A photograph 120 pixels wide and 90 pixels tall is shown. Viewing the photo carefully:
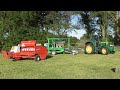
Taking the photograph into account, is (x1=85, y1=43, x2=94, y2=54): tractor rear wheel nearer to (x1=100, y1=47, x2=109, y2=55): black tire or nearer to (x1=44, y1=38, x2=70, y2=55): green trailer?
(x1=100, y1=47, x2=109, y2=55): black tire

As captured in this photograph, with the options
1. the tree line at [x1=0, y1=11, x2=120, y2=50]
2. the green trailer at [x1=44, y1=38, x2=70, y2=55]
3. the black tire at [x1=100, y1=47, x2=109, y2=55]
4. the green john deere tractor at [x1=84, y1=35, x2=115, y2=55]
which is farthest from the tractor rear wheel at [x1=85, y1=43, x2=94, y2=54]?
the tree line at [x1=0, y1=11, x2=120, y2=50]

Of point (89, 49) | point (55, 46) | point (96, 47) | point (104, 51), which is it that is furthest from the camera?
point (55, 46)

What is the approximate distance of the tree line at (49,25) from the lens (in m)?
25.4

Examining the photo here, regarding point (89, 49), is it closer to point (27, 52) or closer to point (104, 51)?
point (104, 51)

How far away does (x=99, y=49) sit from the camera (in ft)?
70.1

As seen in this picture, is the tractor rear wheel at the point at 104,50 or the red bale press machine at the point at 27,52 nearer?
the red bale press machine at the point at 27,52

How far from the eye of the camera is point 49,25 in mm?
31344

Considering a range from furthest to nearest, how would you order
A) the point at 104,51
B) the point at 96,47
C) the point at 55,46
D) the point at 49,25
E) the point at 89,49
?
1. the point at 49,25
2. the point at 55,46
3. the point at 89,49
4. the point at 96,47
5. the point at 104,51

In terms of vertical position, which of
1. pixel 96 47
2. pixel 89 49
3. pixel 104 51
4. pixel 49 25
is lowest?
pixel 104 51

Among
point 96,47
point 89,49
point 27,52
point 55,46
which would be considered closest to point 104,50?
point 96,47

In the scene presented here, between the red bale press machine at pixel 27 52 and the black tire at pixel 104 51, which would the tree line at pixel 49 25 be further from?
the red bale press machine at pixel 27 52

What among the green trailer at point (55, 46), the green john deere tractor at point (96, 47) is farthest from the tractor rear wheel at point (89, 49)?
the green trailer at point (55, 46)
